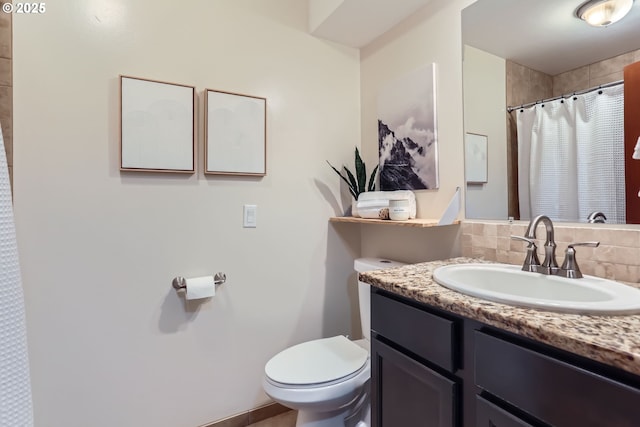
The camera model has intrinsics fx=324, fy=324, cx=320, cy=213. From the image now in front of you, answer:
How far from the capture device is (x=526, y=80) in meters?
1.26

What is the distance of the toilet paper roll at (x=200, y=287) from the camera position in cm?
148

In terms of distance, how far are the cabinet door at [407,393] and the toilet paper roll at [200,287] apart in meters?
0.82

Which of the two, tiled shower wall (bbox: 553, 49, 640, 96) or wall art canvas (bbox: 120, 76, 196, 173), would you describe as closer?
tiled shower wall (bbox: 553, 49, 640, 96)

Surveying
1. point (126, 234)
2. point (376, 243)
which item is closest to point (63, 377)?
point (126, 234)

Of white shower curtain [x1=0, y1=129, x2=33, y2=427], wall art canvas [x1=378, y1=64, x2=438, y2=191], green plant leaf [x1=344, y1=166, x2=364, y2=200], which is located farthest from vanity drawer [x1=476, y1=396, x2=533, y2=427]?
green plant leaf [x1=344, y1=166, x2=364, y2=200]

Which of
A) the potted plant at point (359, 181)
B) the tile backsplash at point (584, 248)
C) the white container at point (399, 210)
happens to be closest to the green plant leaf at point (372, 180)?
the potted plant at point (359, 181)

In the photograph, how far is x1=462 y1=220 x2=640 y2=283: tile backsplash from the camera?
964 millimetres

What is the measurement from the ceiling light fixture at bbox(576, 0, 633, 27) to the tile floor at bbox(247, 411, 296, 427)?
2.13 meters

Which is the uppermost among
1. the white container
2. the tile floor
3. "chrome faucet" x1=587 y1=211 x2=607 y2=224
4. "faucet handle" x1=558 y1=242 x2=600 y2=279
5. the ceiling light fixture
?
the ceiling light fixture

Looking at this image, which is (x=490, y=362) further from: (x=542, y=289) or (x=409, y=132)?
(x=409, y=132)

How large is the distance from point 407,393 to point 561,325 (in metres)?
0.48

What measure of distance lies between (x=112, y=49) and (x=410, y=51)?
1.39 meters

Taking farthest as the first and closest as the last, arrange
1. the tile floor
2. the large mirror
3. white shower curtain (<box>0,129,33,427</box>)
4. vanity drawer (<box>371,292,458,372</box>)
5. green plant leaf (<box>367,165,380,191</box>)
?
green plant leaf (<box>367,165,380,191</box>) < the tile floor < the large mirror < vanity drawer (<box>371,292,458,372</box>) < white shower curtain (<box>0,129,33,427</box>)

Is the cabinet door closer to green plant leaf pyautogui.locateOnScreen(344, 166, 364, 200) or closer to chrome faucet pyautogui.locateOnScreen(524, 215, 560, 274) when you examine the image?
chrome faucet pyautogui.locateOnScreen(524, 215, 560, 274)
